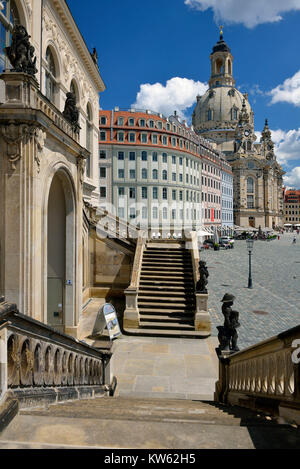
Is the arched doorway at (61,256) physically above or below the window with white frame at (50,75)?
below

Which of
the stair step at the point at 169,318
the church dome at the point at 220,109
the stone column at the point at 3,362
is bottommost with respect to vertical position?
the stair step at the point at 169,318

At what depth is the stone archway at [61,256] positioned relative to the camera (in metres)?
12.6

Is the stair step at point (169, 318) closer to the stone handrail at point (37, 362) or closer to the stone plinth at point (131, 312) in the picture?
the stone plinth at point (131, 312)

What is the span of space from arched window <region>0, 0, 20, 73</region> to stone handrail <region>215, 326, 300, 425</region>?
1249cm

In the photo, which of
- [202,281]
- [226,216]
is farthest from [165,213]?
[202,281]

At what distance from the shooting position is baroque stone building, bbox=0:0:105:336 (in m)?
8.58

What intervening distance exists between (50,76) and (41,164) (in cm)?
938

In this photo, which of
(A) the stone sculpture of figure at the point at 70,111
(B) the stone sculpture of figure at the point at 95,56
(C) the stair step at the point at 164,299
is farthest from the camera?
(B) the stone sculpture of figure at the point at 95,56

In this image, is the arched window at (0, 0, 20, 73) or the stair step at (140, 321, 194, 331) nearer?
the arched window at (0, 0, 20, 73)

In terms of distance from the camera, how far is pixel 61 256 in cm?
1285

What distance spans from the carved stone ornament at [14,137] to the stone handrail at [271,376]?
7317mm

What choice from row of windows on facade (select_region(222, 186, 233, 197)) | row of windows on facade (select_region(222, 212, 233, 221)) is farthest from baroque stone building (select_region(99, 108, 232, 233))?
row of windows on facade (select_region(222, 212, 233, 221))

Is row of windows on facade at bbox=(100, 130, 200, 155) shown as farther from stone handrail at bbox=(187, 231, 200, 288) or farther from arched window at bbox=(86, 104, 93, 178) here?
stone handrail at bbox=(187, 231, 200, 288)

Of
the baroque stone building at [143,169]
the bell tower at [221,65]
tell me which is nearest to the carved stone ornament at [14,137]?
the baroque stone building at [143,169]
